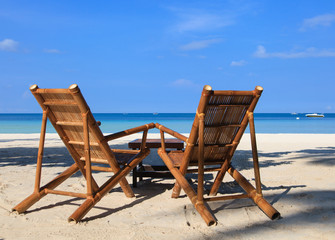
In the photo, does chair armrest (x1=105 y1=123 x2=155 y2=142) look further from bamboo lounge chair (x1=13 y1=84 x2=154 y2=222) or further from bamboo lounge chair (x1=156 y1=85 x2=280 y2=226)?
bamboo lounge chair (x1=156 y1=85 x2=280 y2=226)

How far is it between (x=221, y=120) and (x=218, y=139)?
272 mm

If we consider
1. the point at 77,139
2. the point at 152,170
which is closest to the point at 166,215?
the point at 77,139

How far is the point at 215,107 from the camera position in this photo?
3.29 m

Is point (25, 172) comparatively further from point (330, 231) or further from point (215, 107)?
point (330, 231)

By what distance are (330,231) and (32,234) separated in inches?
102

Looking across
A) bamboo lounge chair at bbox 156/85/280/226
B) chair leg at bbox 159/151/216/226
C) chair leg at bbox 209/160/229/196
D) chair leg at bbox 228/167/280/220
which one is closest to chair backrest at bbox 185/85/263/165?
bamboo lounge chair at bbox 156/85/280/226

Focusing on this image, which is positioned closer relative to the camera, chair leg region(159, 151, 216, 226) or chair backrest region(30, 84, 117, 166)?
chair leg region(159, 151, 216, 226)

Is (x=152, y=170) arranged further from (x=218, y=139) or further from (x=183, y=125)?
(x=183, y=125)

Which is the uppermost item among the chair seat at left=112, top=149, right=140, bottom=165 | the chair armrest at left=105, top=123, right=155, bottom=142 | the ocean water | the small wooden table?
the chair armrest at left=105, top=123, right=155, bottom=142

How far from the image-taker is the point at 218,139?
3.63 meters

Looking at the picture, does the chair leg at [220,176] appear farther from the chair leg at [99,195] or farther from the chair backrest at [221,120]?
the chair leg at [99,195]

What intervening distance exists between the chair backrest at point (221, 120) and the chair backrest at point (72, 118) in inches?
37.6

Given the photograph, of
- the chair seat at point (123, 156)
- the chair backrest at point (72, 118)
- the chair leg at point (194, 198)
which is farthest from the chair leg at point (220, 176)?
the chair backrest at point (72, 118)

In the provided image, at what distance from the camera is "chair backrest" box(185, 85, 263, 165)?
10.5 ft
